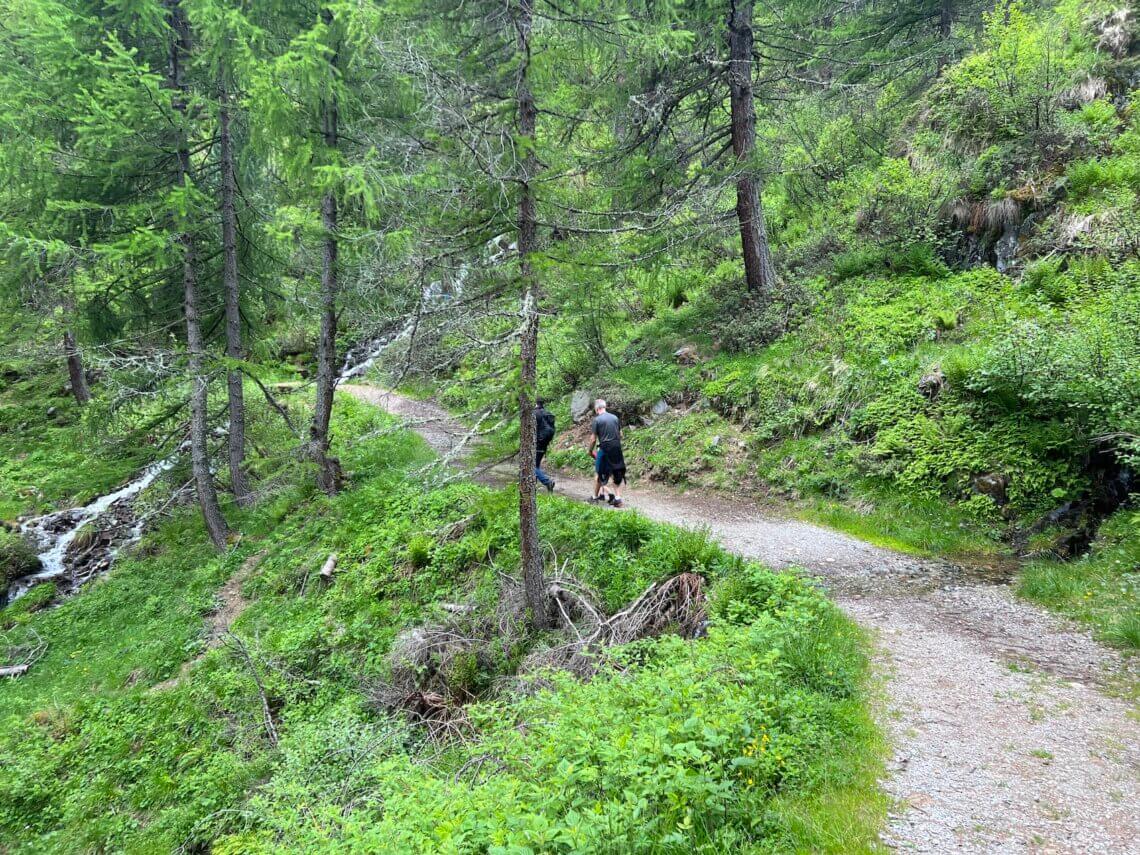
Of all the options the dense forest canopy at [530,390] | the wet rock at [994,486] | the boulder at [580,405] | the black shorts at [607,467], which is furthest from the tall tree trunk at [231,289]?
the wet rock at [994,486]

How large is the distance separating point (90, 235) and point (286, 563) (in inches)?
302

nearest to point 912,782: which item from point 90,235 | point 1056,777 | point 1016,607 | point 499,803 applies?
point 1056,777

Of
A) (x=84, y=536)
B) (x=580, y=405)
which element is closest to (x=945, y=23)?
(x=580, y=405)

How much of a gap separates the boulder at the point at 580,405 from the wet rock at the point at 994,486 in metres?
8.91

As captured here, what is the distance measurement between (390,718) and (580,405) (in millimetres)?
9378

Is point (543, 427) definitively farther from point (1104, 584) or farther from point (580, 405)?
point (1104, 584)

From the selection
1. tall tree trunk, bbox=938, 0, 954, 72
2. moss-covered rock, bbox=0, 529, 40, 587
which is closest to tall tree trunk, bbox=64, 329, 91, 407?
moss-covered rock, bbox=0, 529, 40, 587

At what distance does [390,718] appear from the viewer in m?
7.09

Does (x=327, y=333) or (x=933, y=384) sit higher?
(x=933, y=384)

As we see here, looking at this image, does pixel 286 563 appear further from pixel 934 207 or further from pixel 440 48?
pixel 934 207

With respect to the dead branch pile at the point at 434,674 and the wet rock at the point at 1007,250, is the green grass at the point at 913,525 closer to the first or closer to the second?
the wet rock at the point at 1007,250

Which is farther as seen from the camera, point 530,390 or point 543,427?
point 543,427

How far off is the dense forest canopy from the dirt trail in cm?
29

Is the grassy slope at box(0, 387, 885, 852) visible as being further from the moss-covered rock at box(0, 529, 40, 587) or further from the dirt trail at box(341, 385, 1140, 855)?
the moss-covered rock at box(0, 529, 40, 587)
